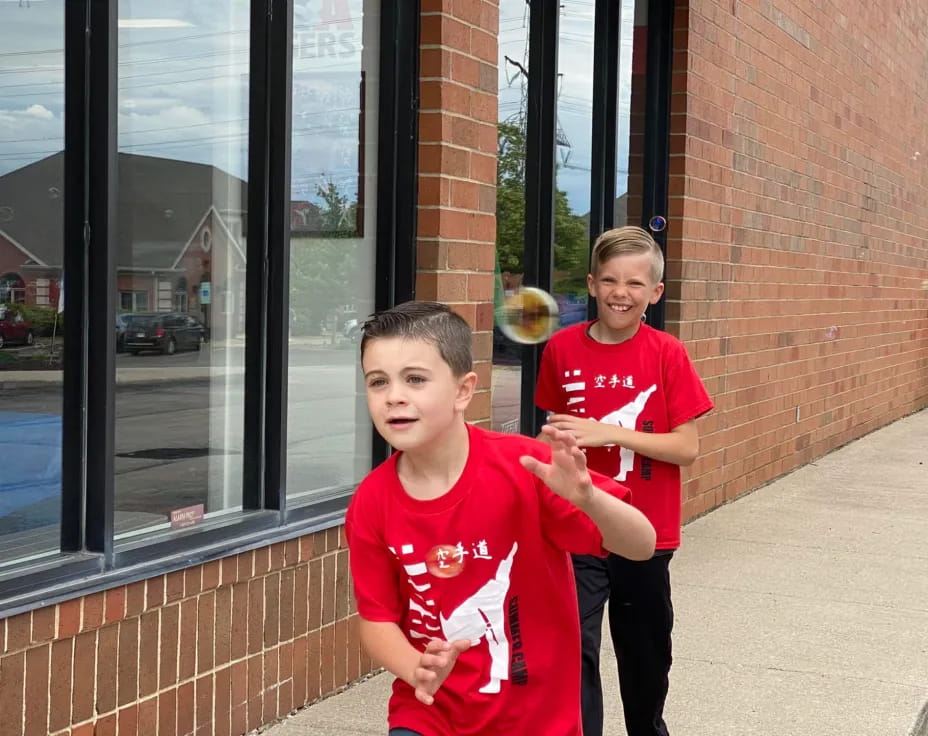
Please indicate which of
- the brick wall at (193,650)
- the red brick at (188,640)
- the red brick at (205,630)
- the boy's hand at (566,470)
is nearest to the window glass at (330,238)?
the brick wall at (193,650)

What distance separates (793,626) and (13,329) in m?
4.12

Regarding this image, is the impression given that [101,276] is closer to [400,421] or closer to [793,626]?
[400,421]

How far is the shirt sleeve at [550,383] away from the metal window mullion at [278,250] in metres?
1.07

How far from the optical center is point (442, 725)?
2.91 m

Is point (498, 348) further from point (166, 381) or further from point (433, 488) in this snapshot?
point (433, 488)

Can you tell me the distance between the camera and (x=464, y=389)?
2.86 meters

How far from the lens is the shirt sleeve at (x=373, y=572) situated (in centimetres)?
290

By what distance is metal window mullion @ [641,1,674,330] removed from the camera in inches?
348

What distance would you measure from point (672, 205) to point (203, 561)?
16.9 ft

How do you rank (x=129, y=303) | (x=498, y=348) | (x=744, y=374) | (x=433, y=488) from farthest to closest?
1. (x=744, y=374)
2. (x=498, y=348)
3. (x=129, y=303)
4. (x=433, y=488)

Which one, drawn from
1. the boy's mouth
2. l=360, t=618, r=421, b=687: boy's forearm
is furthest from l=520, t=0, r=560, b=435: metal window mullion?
the boy's mouth

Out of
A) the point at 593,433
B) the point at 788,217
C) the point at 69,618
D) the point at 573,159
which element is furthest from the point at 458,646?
the point at 788,217

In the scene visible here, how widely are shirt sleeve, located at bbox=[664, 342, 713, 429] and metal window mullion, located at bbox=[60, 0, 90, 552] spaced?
5.96 ft

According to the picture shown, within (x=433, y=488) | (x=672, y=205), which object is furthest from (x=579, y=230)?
(x=433, y=488)
